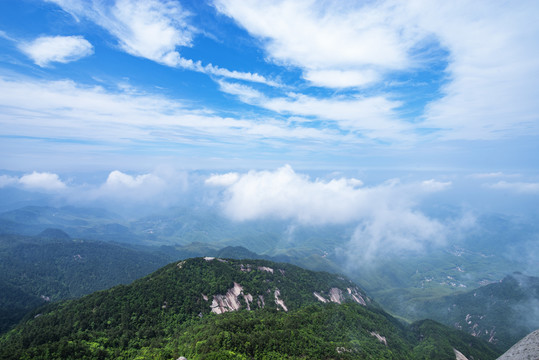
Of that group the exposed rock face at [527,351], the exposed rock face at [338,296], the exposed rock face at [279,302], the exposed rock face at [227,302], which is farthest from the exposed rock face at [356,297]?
the exposed rock face at [527,351]

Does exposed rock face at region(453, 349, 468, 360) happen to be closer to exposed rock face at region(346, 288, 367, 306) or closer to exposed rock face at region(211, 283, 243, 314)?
exposed rock face at region(346, 288, 367, 306)

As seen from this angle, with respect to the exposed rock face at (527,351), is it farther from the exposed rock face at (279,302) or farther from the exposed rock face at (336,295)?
the exposed rock face at (336,295)

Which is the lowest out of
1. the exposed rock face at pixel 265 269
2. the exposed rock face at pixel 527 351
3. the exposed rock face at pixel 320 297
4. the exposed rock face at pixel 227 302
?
the exposed rock face at pixel 320 297

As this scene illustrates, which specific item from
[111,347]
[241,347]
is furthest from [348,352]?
[111,347]

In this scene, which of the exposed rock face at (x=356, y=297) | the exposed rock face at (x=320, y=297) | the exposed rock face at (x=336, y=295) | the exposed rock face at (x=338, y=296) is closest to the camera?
the exposed rock face at (x=320, y=297)

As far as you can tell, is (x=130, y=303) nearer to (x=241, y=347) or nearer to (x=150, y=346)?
(x=150, y=346)

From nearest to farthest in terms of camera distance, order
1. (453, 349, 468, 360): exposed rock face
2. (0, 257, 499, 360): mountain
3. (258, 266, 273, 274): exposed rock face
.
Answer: (0, 257, 499, 360): mountain
(453, 349, 468, 360): exposed rock face
(258, 266, 273, 274): exposed rock face

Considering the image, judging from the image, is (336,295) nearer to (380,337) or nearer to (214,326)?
(380,337)

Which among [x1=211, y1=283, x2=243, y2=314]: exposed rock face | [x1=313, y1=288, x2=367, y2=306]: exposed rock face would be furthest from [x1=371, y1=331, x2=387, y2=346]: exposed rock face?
[x1=211, y1=283, x2=243, y2=314]: exposed rock face

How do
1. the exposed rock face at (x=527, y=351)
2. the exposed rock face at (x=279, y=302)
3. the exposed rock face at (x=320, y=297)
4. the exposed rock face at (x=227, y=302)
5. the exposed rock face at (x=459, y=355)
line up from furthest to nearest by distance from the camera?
1. the exposed rock face at (x=320, y=297)
2. the exposed rock face at (x=279, y=302)
3. the exposed rock face at (x=459, y=355)
4. the exposed rock face at (x=227, y=302)
5. the exposed rock face at (x=527, y=351)
